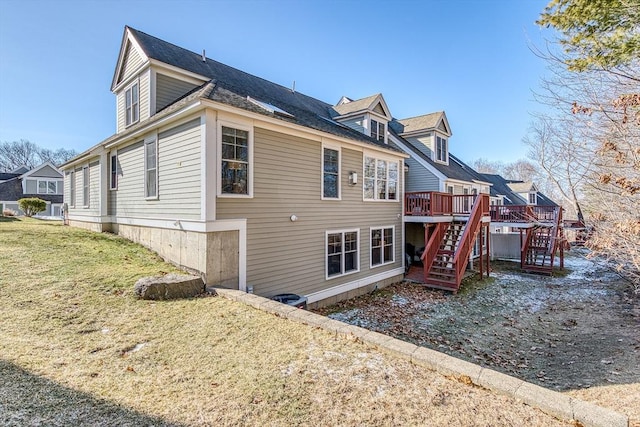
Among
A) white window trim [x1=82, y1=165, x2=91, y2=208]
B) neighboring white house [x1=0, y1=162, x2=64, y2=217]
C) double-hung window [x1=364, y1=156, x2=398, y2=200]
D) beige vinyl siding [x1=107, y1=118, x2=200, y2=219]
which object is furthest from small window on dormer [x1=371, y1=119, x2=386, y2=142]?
neighboring white house [x1=0, y1=162, x2=64, y2=217]

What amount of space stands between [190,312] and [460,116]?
70.8 feet

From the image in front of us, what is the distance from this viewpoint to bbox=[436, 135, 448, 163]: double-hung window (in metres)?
18.0

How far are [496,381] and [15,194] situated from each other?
4246 cm

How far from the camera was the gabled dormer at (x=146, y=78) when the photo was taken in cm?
955

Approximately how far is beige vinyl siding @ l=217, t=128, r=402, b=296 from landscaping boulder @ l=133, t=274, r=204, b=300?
1378mm

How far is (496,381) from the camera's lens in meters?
3.32

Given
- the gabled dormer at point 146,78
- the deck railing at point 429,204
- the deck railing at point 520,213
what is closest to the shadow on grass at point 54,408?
the gabled dormer at point 146,78

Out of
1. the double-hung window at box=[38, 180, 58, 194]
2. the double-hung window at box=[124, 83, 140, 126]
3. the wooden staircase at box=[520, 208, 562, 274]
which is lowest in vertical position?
the wooden staircase at box=[520, 208, 562, 274]

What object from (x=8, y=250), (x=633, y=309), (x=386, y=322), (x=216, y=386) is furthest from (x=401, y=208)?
(x=8, y=250)

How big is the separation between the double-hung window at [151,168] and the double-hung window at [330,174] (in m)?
4.94

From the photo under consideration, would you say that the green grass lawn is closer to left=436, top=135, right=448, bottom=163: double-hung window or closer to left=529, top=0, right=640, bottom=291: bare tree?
left=529, top=0, right=640, bottom=291: bare tree

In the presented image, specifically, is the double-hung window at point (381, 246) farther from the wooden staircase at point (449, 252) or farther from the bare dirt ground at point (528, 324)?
the wooden staircase at point (449, 252)

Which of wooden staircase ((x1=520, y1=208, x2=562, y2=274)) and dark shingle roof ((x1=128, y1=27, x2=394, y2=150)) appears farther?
wooden staircase ((x1=520, y1=208, x2=562, y2=274))

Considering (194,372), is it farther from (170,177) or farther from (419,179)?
(419,179)
